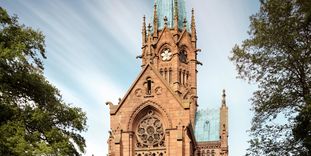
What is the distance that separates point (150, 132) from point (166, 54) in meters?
25.4

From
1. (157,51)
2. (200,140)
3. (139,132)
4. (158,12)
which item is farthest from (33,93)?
(158,12)

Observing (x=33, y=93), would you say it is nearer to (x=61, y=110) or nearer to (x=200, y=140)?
(x=61, y=110)

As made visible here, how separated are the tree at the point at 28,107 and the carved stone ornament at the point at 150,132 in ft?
64.9

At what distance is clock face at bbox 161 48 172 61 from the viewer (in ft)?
229

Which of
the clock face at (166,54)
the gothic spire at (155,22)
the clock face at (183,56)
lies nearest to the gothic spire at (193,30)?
the clock face at (183,56)

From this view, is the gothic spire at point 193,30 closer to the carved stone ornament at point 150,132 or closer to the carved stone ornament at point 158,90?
the carved stone ornament at point 158,90

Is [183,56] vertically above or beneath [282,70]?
above

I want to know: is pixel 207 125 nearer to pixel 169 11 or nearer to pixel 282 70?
pixel 169 11

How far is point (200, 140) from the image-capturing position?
61.1 metres

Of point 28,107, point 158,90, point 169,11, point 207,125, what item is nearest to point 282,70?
point 28,107

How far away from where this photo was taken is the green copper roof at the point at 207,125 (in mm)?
61750

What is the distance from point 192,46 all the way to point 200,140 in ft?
49.1

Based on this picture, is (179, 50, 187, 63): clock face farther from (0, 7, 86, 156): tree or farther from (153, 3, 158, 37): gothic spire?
(0, 7, 86, 156): tree

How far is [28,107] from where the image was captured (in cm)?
2423
